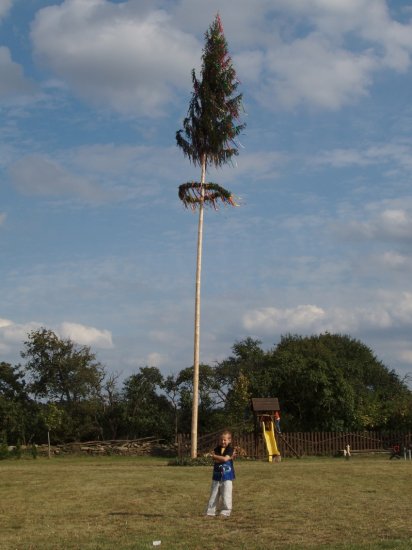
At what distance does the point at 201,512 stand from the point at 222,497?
3.29 ft

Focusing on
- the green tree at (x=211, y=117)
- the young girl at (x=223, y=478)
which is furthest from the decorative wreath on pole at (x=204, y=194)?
the young girl at (x=223, y=478)

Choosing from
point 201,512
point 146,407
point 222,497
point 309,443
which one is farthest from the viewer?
point 146,407

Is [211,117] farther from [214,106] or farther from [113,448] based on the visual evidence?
[113,448]

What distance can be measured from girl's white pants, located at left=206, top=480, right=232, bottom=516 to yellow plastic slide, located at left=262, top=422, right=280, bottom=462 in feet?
61.5

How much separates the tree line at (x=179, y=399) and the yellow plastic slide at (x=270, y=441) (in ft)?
21.3

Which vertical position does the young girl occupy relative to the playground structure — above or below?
below

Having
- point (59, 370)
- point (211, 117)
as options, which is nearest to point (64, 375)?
point (59, 370)

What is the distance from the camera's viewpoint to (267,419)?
33.5 m

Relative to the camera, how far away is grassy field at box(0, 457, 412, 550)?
10.0 metres

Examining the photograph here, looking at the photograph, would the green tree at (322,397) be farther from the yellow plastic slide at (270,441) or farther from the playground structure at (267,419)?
the yellow plastic slide at (270,441)

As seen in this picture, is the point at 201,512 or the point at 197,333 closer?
the point at 201,512

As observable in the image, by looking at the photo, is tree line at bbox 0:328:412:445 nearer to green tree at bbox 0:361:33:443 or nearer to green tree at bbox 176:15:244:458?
green tree at bbox 0:361:33:443

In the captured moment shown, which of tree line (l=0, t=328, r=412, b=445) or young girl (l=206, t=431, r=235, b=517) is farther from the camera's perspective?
tree line (l=0, t=328, r=412, b=445)

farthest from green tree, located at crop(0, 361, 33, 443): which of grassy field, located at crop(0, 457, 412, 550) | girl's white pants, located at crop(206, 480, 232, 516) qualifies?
girl's white pants, located at crop(206, 480, 232, 516)
